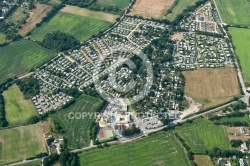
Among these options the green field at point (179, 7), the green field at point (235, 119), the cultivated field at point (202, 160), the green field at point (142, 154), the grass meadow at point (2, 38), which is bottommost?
the cultivated field at point (202, 160)

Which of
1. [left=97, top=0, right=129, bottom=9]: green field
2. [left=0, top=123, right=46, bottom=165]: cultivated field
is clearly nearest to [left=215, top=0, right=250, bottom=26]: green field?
[left=97, top=0, right=129, bottom=9]: green field

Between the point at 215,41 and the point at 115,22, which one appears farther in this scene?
the point at 115,22

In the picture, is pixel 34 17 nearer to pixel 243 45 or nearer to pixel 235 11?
pixel 243 45

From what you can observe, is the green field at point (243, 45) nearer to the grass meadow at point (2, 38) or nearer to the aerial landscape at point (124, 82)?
the aerial landscape at point (124, 82)

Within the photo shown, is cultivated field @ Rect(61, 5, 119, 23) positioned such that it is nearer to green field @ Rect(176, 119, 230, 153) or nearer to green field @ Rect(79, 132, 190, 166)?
green field @ Rect(176, 119, 230, 153)

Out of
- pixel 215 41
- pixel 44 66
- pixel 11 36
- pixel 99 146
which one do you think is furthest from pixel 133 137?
pixel 11 36

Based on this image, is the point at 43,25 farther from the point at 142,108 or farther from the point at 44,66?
the point at 142,108

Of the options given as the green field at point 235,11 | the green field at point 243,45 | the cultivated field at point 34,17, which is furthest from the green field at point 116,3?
the green field at point 243,45

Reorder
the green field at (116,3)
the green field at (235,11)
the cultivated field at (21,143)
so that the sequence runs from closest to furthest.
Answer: the cultivated field at (21,143) → the green field at (235,11) → the green field at (116,3)
